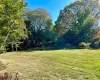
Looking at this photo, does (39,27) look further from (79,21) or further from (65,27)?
(79,21)

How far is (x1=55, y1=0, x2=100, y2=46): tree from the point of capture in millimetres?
32750

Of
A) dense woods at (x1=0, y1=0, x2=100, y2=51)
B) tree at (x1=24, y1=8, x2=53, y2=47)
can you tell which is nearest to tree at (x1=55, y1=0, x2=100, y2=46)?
dense woods at (x1=0, y1=0, x2=100, y2=51)

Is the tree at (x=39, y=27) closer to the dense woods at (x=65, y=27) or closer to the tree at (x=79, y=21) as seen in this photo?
the dense woods at (x=65, y=27)

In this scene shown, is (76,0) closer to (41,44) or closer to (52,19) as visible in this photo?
(52,19)

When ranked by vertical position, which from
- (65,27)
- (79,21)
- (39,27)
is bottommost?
(65,27)

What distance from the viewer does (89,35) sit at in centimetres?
3219

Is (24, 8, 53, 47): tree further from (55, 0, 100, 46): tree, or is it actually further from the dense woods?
(55, 0, 100, 46): tree

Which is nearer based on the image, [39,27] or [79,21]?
[79,21]

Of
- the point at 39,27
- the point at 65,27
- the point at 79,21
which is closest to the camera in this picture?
the point at 79,21

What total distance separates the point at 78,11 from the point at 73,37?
17.5 ft

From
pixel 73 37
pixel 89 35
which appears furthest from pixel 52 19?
pixel 89 35

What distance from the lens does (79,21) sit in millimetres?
34062

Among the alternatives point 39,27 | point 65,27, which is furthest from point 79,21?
point 39,27

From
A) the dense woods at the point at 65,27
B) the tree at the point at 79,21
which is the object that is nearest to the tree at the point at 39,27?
the dense woods at the point at 65,27
